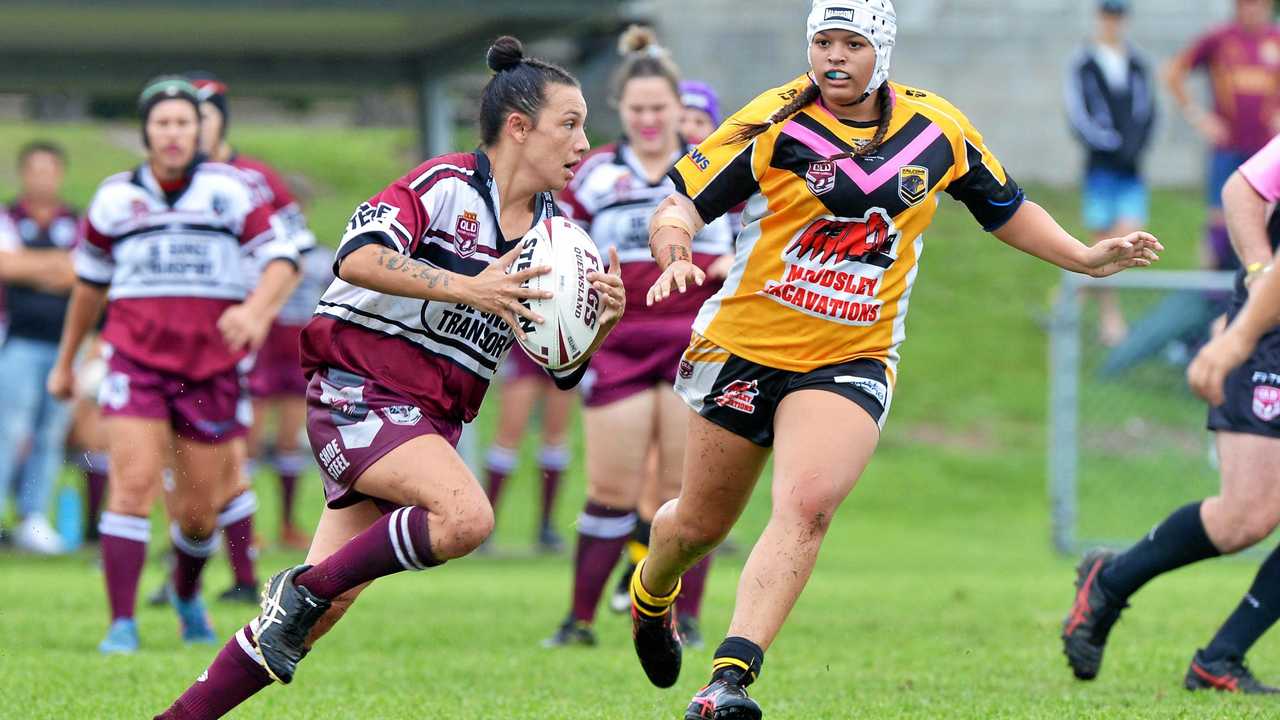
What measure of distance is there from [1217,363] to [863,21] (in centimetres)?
147

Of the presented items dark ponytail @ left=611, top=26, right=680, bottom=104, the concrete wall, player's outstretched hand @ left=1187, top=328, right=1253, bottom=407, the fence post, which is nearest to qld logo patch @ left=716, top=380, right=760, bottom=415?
player's outstretched hand @ left=1187, top=328, right=1253, bottom=407

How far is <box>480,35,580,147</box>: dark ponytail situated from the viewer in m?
5.51

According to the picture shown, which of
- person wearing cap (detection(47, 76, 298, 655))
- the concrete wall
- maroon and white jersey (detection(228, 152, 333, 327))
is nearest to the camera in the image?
person wearing cap (detection(47, 76, 298, 655))

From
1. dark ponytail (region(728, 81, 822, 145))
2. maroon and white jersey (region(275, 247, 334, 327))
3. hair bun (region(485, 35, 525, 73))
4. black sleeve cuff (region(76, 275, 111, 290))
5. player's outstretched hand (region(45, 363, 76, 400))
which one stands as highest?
hair bun (region(485, 35, 525, 73))

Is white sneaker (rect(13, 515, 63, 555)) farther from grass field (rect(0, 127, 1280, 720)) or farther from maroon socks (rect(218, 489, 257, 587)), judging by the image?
maroon socks (rect(218, 489, 257, 587))

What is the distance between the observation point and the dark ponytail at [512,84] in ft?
18.1

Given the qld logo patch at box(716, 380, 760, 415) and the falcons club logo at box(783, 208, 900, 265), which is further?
the qld logo patch at box(716, 380, 760, 415)

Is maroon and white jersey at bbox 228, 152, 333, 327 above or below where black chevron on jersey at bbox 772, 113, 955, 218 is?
below

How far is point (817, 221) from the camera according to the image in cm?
551

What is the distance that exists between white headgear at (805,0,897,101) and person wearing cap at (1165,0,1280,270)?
10.4m

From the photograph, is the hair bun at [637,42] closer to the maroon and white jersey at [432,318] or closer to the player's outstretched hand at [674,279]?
the maroon and white jersey at [432,318]

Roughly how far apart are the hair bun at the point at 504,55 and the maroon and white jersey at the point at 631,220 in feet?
8.77

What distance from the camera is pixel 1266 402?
6301 mm

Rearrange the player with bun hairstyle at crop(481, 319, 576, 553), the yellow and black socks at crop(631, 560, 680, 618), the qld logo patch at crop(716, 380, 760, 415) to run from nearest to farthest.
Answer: the qld logo patch at crop(716, 380, 760, 415), the yellow and black socks at crop(631, 560, 680, 618), the player with bun hairstyle at crop(481, 319, 576, 553)
